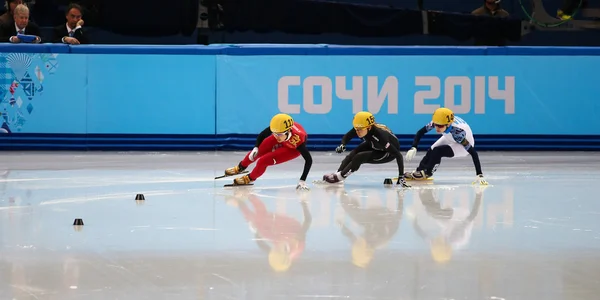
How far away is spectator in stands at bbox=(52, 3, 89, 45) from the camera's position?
1577 cm

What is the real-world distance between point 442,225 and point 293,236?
4.80 feet

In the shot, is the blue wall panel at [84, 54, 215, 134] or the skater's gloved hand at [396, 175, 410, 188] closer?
the skater's gloved hand at [396, 175, 410, 188]

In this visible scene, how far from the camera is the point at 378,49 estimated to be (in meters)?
16.2

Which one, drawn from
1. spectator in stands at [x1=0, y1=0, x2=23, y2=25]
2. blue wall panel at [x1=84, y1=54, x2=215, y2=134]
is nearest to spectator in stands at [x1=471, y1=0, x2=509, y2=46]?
blue wall panel at [x1=84, y1=54, x2=215, y2=134]

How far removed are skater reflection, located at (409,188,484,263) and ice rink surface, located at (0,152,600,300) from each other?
0.02m

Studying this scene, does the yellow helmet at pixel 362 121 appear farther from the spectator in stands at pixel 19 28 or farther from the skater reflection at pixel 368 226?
the spectator in stands at pixel 19 28

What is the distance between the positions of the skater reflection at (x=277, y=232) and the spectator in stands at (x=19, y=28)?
688 cm

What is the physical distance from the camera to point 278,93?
16109 mm

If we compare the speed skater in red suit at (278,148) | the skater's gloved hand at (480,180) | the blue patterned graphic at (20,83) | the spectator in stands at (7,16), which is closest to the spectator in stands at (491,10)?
the skater's gloved hand at (480,180)

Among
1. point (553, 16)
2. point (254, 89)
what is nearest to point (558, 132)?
point (553, 16)

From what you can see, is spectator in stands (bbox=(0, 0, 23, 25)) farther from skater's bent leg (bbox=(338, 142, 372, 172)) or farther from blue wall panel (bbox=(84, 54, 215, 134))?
skater's bent leg (bbox=(338, 142, 372, 172))

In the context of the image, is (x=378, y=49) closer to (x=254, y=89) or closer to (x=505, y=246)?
(x=254, y=89)

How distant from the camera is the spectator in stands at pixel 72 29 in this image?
15773 millimetres

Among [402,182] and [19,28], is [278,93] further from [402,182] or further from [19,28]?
[402,182]
